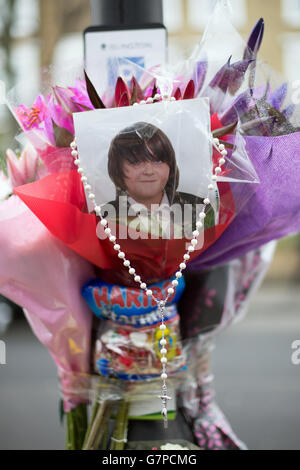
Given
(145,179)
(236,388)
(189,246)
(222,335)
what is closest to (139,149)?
(145,179)

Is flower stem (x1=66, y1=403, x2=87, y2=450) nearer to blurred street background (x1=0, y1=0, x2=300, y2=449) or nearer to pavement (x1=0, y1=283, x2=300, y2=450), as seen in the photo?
blurred street background (x1=0, y1=0, x2=300, y2=449)

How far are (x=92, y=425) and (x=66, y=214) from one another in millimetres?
472

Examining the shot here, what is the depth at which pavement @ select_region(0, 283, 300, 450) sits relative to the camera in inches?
116

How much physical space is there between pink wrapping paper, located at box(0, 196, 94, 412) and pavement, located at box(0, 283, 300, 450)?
1093 mm

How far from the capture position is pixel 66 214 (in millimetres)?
1028

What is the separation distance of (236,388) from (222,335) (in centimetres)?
184

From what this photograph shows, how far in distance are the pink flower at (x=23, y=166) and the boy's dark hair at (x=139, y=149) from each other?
21 centimetres

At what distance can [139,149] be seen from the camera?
98cm

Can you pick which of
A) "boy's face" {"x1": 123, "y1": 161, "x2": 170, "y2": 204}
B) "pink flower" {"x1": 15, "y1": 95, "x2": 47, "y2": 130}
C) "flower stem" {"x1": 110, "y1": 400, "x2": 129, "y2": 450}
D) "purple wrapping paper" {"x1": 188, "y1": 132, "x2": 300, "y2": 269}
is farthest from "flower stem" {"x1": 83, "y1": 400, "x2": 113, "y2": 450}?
"pink flower" {"x1": 15, "y1": 95, "x2": 47, "y2": 130}

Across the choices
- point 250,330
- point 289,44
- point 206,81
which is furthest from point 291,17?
point 206,81

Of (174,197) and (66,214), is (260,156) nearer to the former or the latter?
(174,197)

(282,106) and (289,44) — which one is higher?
(289,44)

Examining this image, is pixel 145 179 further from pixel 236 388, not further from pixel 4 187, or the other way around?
pixel 236 388

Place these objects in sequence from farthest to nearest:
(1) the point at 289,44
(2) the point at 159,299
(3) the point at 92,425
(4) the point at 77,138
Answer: (1) the point at 289,44
(3) the point at 92,425
(2) the point at 159,299
(4) the point at 77,138
